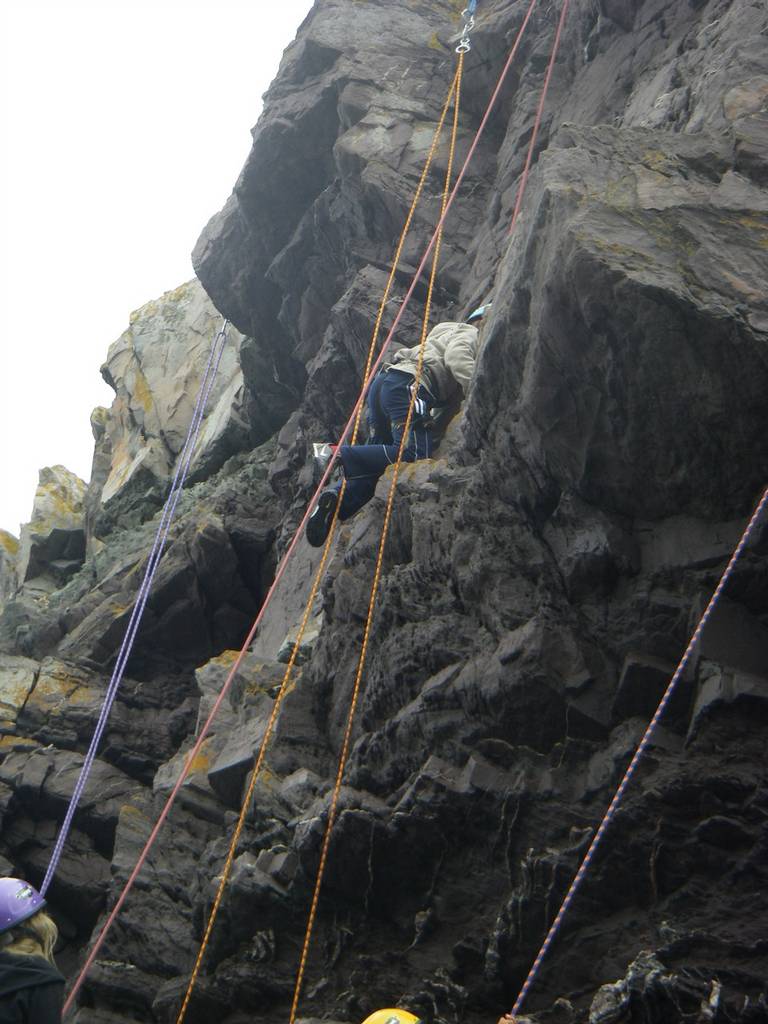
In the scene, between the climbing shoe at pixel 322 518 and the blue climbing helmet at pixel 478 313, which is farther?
the climbing shoe at pixel 322 518

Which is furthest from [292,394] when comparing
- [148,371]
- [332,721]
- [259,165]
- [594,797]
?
[594,797]

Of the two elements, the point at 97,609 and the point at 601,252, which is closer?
the point at 601,252

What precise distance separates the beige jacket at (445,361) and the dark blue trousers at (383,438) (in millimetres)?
119

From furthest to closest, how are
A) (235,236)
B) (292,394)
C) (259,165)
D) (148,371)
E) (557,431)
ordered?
(148,371)
(292,394)
(235,236)
(259,165)
(557,431)

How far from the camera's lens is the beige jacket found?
10.6m

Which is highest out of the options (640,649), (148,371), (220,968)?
(148,371)

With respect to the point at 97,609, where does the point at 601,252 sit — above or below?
above

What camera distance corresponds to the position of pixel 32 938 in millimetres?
4609

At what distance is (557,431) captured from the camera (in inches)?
271

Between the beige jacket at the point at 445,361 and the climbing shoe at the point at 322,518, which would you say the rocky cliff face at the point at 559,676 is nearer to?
the climbing shoe at the point at 322,518

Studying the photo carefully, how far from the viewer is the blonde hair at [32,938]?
453 centimetres

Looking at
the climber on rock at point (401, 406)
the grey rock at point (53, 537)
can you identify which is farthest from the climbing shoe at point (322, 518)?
the grey rock at point (53, 537)

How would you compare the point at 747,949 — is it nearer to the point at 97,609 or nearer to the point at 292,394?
the point at 97,609

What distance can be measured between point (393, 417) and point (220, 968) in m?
5.27
